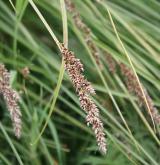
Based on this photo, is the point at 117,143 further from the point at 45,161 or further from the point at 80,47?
the point at 80,47

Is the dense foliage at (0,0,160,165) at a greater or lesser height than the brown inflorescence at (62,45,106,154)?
lesser

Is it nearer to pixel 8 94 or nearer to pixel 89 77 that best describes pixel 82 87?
pixel 8 94

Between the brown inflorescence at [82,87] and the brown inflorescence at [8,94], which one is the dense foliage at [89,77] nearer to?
the brown inflorescence at [8,94]

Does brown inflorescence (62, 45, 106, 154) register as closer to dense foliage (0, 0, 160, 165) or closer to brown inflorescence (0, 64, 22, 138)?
brown inflorescence (0, 64, 22, 138)

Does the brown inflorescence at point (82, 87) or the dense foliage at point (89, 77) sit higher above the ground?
the brown inflorescence at point (82, 87)

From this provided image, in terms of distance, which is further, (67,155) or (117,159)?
(67,155)

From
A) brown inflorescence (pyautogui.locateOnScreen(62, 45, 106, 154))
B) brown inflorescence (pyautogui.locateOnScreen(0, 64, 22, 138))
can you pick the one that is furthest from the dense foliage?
brown inflorescence (pyautogui.locateOnScreen(62, 45, 106, 154))

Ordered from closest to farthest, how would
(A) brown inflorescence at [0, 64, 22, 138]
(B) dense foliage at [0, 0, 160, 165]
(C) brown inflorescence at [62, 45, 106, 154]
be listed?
(C) brown inflorescence at [62, 45, 106, 154], (A) brown inflorescence at [0, 64, 22, 138], (B) dense foliage at [0, 0, 160, 165]

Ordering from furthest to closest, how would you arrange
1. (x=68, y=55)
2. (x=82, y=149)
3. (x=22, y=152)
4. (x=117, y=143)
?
(x=82, y=149) → (x=22, y=152) → (x=117, y=143) → (x=68, y=55)

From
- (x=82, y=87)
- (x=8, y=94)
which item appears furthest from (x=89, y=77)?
(x=82, y=87)

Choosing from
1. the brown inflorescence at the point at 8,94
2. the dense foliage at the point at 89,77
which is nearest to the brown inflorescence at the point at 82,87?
the brown inflorescence at the point at 8,94

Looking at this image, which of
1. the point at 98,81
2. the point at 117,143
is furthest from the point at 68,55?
the point at 98,81
